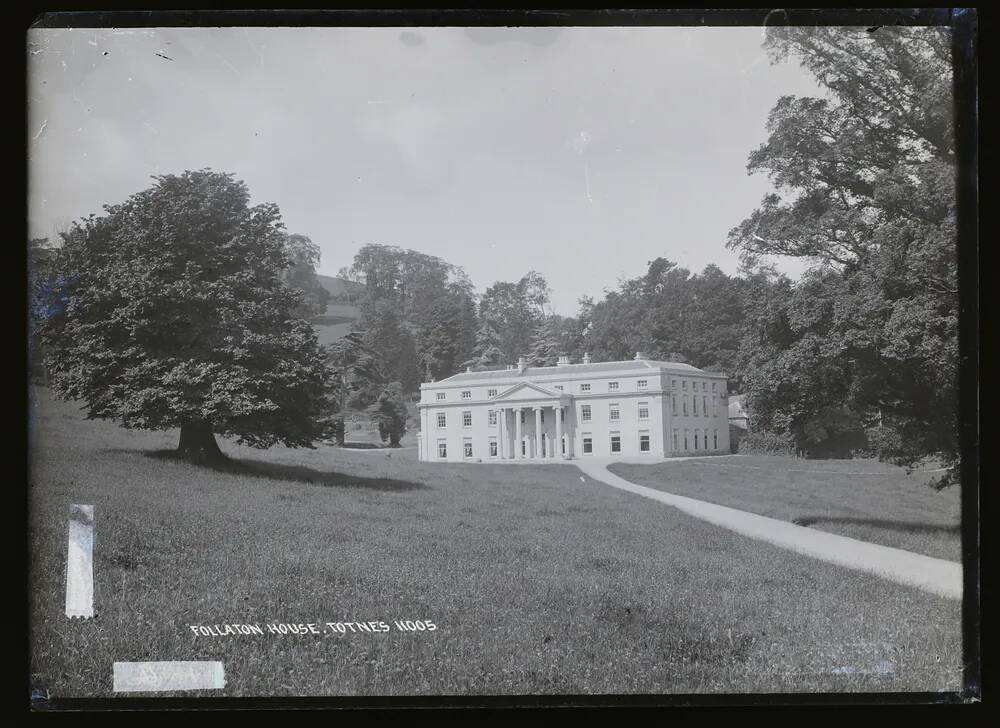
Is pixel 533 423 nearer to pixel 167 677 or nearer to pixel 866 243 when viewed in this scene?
pixel 866 243

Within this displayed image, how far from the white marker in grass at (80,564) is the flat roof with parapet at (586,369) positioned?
224 centimetres

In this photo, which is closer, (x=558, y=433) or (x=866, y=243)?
(x=866, y=243)

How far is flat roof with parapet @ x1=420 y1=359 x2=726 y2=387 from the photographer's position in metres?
3.63

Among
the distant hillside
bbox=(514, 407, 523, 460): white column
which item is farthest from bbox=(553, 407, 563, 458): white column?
the distant hillside

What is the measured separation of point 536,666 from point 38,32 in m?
4.34

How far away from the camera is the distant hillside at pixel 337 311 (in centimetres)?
358

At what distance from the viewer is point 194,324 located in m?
3.83

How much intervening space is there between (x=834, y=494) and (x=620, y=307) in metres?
1.59

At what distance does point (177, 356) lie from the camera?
381cm

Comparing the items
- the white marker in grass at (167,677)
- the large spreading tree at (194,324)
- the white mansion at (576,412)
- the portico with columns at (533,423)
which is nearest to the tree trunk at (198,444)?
the large spreading tree at (194,324)

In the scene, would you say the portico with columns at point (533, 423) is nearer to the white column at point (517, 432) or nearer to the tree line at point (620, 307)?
the white column at point (517, 432)

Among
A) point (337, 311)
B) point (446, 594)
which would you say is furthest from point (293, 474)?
point (446, 594)

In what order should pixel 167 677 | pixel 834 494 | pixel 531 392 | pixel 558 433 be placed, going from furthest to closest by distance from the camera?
1. pixel 558 433
2. pixel 531 392
3. pixel 834 494
4. pixel 167 677

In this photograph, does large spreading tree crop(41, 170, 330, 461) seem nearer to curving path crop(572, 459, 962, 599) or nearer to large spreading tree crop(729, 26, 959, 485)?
curving path crop(572, 459, 962, 599)
